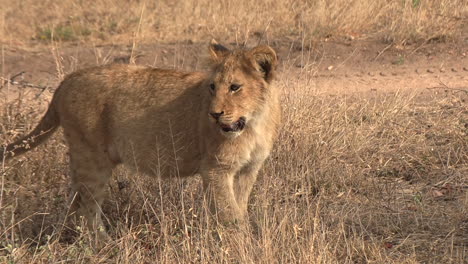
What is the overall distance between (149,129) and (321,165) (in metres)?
1.51

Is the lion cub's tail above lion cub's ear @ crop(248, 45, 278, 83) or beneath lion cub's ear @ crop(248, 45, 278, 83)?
beneath

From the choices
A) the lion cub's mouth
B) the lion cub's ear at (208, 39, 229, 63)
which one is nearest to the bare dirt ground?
the lion cub's mouth

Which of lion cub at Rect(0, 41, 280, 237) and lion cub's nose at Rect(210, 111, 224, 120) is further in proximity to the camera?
lion cub at Rect(0, 41, 280, 237)

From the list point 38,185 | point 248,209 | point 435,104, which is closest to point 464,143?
point 435,104

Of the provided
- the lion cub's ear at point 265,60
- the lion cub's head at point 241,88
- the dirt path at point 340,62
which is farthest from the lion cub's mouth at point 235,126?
the dirt path at point 340,62

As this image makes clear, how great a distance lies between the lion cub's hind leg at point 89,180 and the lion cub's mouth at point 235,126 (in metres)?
1.01

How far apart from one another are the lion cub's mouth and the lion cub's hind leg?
101 centimetres

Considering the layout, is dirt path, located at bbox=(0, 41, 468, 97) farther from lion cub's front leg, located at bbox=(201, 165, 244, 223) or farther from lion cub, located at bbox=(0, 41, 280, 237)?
lion cub's front leg, located at bbox=(201, 165, 244, 223)

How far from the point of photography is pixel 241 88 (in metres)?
4.86

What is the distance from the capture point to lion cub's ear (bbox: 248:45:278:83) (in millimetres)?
4797

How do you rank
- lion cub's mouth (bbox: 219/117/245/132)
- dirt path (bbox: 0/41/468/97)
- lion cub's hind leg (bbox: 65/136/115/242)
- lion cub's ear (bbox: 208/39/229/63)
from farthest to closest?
dirt path (bbox: 0/41/468/97) → lion cub's hind leg (bbox: 65/136/115/242) → lion cub's ear (bbox: 208/39/229/63) → lion cub's mouth (bbox: 219/117/245/132)

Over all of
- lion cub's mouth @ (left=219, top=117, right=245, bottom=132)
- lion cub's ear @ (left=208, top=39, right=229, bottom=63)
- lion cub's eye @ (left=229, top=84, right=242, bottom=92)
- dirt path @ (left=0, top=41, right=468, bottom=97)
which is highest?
lion cub's ear @ (left=208, top=39, right=229, bottom=63)

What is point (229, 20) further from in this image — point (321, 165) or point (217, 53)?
point (217, 53)

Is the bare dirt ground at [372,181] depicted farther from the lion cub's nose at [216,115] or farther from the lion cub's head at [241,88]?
the lion cub's nose at [216,115]
